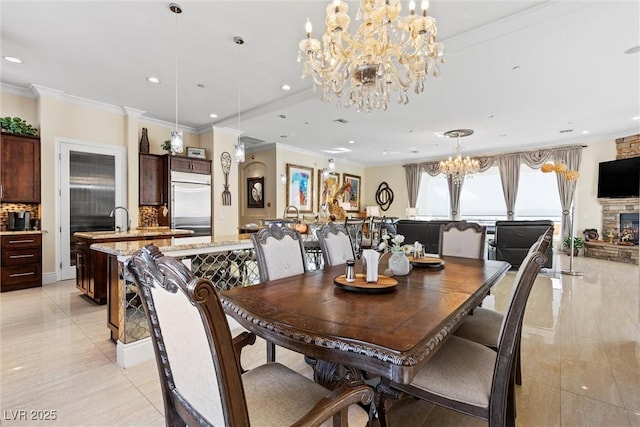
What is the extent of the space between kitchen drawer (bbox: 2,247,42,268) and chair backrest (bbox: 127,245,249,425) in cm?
495

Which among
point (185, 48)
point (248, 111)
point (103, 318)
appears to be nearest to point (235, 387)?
point (103, 318)

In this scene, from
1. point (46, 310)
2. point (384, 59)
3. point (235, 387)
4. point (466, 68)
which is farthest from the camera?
point (466, 68)

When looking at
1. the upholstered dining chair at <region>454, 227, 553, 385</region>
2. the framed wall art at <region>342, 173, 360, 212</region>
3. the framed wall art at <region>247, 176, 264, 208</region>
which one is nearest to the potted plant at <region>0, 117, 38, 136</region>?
the framed wall art at <region>247, 176, 264, 208</region>

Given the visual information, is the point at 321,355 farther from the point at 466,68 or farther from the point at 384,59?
the point at 466,68

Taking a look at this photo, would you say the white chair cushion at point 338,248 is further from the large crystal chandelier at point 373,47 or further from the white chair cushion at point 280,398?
the white chair cushion at point 280,398

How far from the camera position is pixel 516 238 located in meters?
5.57

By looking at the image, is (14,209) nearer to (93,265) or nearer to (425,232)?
(93,265)

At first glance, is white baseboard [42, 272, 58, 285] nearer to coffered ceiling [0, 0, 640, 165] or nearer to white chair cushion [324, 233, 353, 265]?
coffered ceiling [0, 0, 640, 165]

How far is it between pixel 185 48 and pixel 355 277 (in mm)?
3392

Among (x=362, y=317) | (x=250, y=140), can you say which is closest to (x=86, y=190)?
(x=250, y=140)

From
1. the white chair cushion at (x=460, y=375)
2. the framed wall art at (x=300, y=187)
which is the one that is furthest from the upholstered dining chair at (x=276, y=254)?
the framed wall art at (x=300, y=187)

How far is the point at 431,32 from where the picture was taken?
7.09ft

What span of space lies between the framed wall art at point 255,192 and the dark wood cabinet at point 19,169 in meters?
4.66

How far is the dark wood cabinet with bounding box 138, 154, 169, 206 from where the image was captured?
583cm
